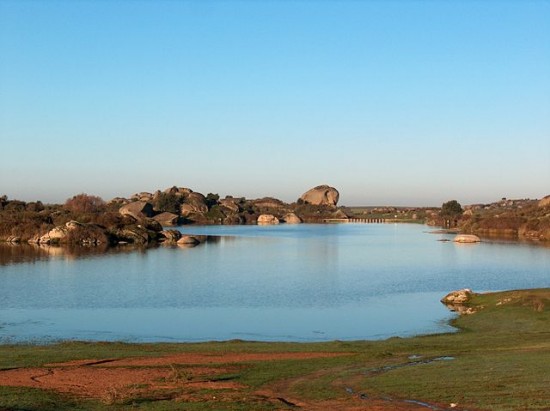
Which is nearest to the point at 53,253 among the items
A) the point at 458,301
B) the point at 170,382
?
the point at 458,301

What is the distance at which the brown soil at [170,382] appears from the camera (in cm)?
1818

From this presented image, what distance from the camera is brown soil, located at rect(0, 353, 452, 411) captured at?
59.6 feet

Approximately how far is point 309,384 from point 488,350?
1008 centimetres

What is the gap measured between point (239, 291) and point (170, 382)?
3624 centimetres

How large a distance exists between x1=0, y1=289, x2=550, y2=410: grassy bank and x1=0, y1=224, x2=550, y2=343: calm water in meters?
7.06

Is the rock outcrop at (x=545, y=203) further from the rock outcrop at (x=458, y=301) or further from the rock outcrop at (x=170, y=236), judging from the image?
the rock outcrop at (x=458, y=301)

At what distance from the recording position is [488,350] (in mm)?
27547

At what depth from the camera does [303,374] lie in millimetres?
22766

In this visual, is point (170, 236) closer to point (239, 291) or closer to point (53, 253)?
point (53, 253)

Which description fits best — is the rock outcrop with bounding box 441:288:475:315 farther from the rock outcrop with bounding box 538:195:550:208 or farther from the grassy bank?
the rock outcrop with bounding box 538:195:550:208

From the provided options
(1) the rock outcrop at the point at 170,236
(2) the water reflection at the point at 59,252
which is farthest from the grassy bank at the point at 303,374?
(1) the rock outcrop at the point at 170,236

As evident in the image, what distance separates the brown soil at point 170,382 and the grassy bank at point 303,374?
0.12 ft

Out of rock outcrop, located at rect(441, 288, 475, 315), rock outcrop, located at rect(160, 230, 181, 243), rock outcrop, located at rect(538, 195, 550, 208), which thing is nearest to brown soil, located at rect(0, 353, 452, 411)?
rock outcrop, located at rect(441, 288, 475, 315)

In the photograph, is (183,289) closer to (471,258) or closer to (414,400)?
(414,400)
